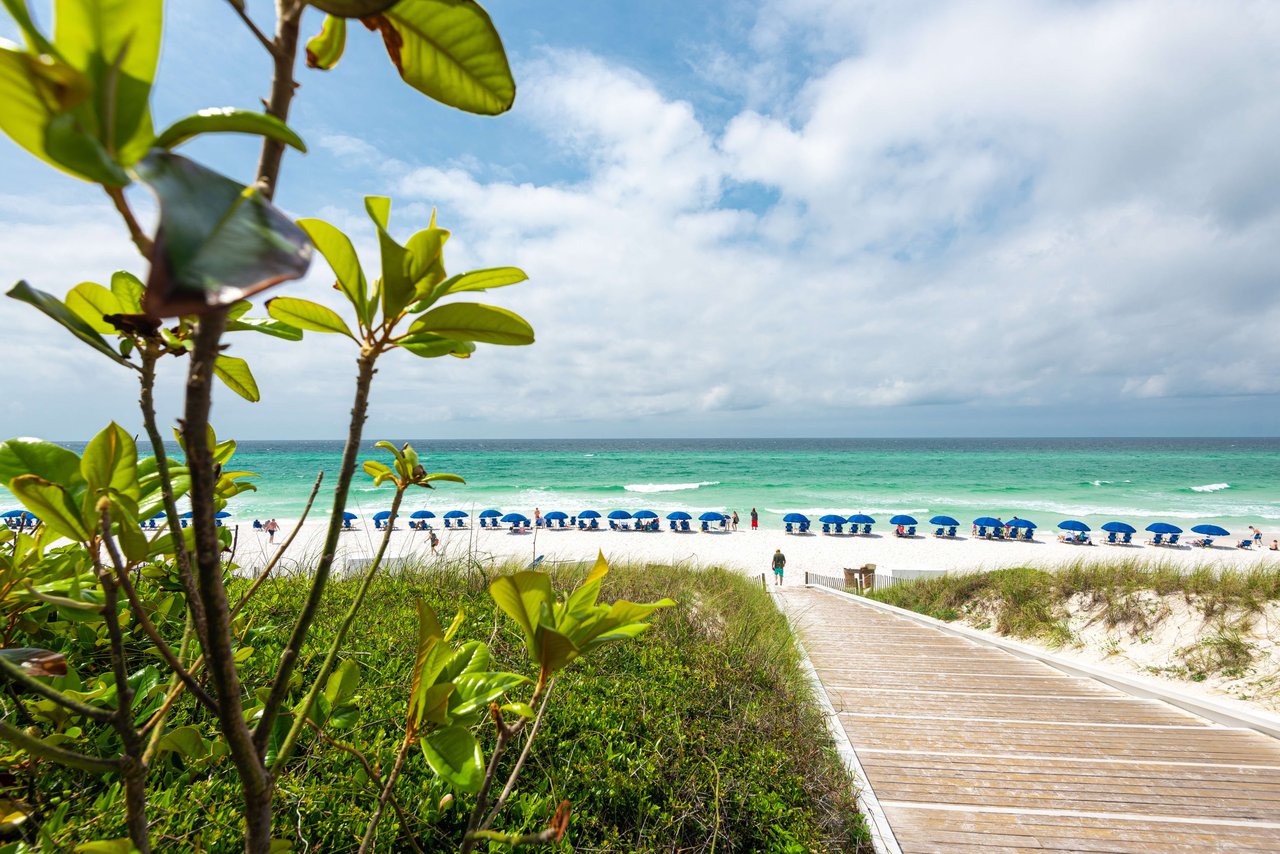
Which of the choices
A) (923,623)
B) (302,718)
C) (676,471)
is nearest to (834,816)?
(302,718)

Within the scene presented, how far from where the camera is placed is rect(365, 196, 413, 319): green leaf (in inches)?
21.7

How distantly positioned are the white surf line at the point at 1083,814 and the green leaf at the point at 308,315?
4055 mm

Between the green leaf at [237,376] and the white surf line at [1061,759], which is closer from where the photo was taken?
the green leaf at [237,376]

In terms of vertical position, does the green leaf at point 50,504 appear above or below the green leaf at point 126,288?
below

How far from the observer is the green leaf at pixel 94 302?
73 cm

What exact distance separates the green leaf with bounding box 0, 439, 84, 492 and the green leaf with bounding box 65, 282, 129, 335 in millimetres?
162

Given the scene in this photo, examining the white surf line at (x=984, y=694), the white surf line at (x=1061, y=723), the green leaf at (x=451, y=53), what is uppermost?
the green leaf at (x=451, y=53)

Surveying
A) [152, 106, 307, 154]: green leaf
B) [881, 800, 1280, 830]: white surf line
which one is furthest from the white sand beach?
[152, 106, 307, 154]: green leaf

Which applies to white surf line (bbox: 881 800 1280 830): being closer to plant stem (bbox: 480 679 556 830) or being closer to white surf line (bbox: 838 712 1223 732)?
white surf line (bbox: 838 712 1223 732)

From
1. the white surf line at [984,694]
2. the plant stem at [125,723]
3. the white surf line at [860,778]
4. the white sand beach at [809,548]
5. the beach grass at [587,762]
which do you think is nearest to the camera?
the plant stem at [125,723]

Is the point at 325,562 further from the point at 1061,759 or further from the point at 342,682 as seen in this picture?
the point at 1061,759

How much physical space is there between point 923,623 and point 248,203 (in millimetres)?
9304

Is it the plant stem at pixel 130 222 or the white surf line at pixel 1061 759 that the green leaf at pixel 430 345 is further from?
the white surf line at pixel 1061 759

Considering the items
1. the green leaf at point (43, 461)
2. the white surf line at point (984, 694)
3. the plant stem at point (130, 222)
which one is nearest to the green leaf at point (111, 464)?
the green leaf at point (43, 461)
